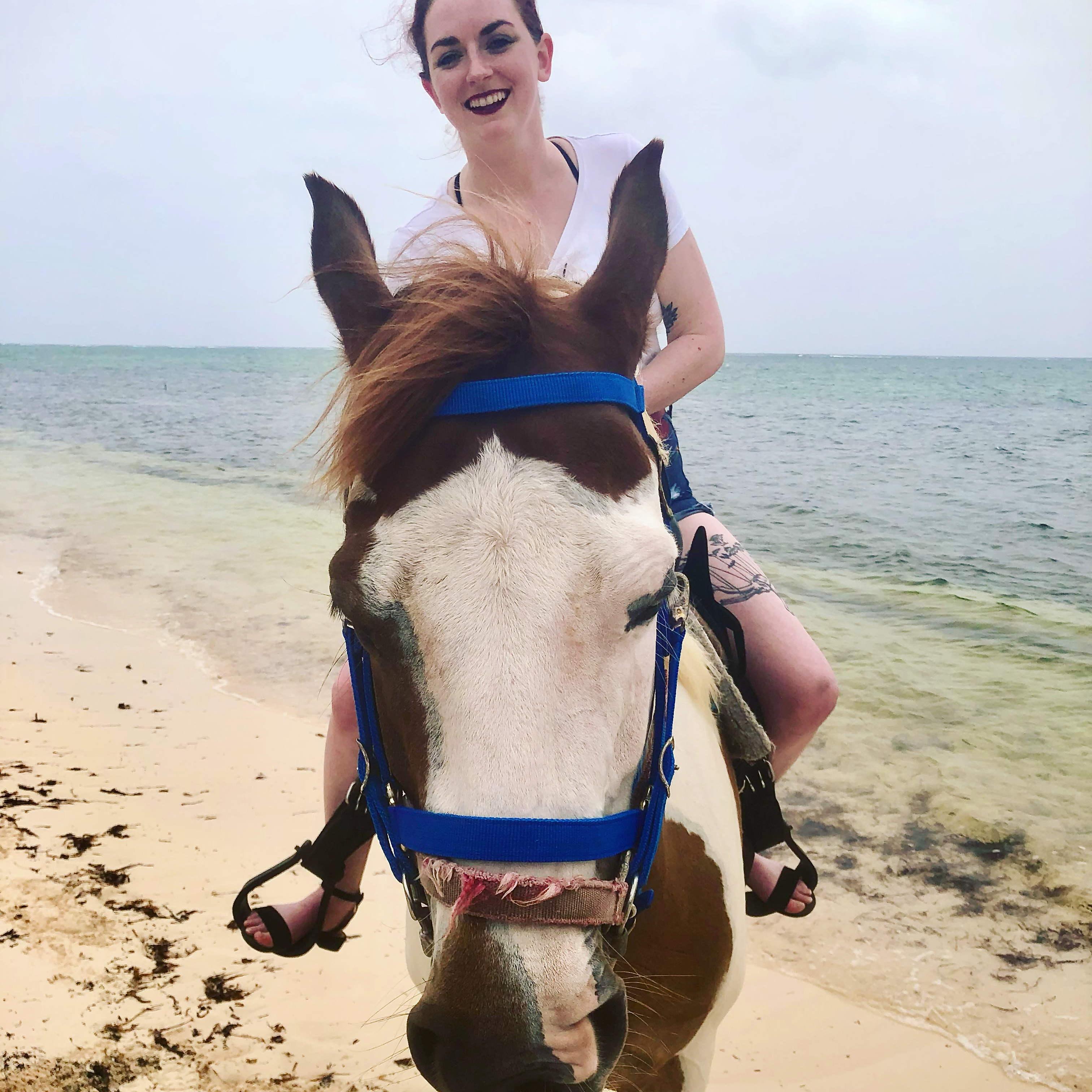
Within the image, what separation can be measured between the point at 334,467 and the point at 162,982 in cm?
294

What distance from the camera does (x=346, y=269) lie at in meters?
1.67

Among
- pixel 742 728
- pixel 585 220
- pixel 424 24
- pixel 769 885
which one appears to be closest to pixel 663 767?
pixel 742 728

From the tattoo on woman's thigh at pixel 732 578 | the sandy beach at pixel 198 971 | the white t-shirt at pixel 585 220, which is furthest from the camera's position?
the sandy beach at pixel 198 971

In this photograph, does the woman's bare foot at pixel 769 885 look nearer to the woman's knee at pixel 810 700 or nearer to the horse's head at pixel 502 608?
the woman's knee at pixel 810 700

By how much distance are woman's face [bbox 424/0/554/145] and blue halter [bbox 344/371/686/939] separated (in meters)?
1.30

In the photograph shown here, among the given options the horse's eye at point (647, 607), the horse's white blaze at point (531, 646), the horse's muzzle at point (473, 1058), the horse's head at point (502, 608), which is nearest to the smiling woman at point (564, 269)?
the horse's head at point (502, 608)

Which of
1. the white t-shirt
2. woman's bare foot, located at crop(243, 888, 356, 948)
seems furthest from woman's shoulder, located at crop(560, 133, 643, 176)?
Result: woman's bare foot, located at crop(243, 888, 356, 948)

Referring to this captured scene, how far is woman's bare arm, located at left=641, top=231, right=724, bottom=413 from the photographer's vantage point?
7.10ft

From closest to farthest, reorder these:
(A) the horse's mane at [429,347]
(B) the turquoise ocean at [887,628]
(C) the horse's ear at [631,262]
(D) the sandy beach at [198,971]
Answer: (A) the horse's mane at [429,347] → (C) the horse's ear at [631,262] → (D) the sandy beach at [198,971] → (B) the turquoise ocean at [887,628]

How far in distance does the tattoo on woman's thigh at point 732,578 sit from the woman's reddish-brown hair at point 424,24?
1757 mm

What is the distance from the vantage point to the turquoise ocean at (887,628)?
157 inches

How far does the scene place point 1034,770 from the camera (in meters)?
5.97

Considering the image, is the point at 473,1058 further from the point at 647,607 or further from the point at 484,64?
the point at 484,64

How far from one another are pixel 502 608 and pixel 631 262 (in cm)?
86
